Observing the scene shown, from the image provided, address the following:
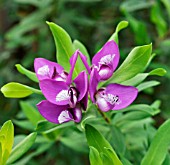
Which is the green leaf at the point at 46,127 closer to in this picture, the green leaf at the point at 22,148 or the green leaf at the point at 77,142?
the green leaf at the point at 22,148

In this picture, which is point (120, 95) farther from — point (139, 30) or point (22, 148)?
point (139, 30)

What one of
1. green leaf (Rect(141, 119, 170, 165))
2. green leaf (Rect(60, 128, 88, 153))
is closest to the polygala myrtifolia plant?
green leaf (Rect(141, 119, 170, 165))

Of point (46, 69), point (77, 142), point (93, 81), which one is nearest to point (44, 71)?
point (46, 69)

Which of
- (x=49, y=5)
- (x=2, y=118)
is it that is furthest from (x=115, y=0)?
(x=2, y=118)

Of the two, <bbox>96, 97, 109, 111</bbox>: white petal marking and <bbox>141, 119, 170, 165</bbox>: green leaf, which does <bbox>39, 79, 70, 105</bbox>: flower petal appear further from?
<bbox>141, 119, 170, 165</bbox>: green leaf

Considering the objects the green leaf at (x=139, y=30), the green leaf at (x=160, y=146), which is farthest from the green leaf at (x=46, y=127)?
the green leaf at (x=139, y=30)

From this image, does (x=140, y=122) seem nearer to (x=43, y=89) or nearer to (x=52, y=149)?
(x=43, y=89)

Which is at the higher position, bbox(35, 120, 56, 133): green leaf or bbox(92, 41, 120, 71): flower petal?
bbox(92, 41, 120, 71): flower petal
